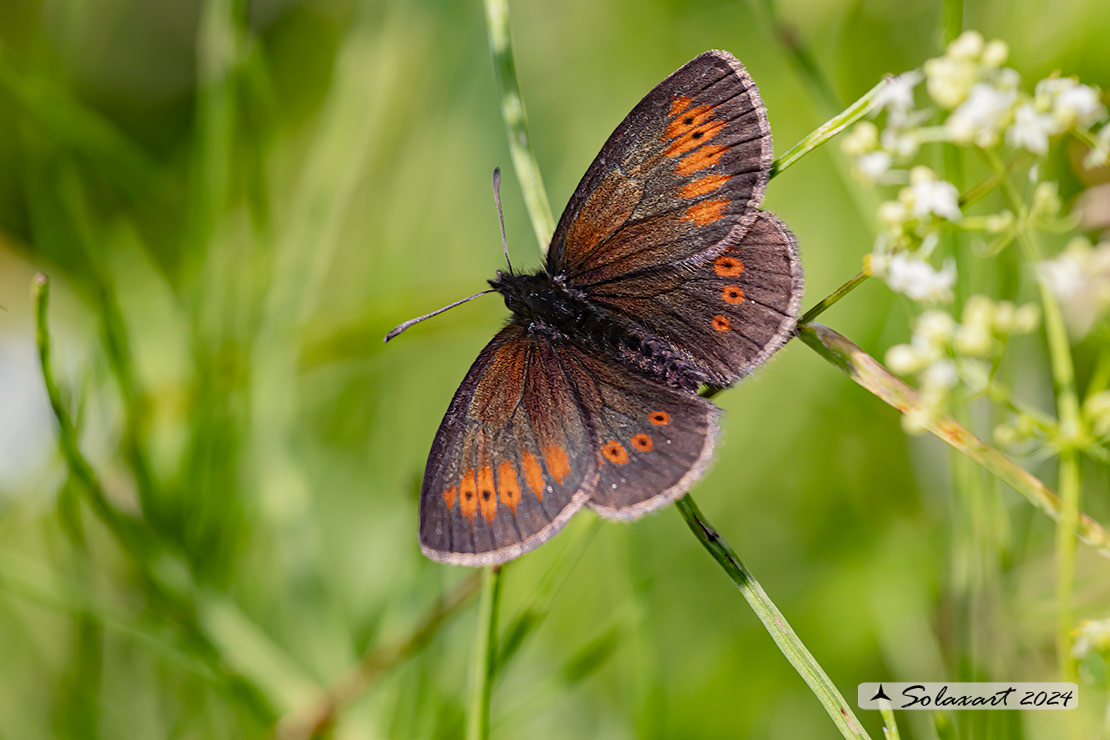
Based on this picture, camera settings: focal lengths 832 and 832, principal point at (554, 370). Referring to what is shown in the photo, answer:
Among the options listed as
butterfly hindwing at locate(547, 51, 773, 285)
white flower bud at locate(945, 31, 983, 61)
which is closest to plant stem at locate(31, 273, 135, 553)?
butterfly hindwing at locate(547, 51, 773, 285)

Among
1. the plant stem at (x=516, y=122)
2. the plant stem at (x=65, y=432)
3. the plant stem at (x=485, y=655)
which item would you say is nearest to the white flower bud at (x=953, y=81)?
the plant stem at (x=516, y=122)

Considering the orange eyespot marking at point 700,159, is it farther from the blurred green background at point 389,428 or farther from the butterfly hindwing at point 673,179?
the blurred green background at point 389,428

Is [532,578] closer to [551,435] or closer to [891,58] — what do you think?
[551,435]

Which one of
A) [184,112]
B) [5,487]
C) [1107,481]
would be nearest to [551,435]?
[1107,481]

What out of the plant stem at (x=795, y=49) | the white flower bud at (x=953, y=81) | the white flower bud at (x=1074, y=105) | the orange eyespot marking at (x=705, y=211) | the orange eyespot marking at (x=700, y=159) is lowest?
the white flower bud at (x=1074, y=105)

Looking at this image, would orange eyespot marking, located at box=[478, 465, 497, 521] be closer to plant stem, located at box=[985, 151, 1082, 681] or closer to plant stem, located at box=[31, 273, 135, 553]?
plant stem, located at box=[31, 273, 135, 553]

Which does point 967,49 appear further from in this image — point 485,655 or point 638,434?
point 485,655
